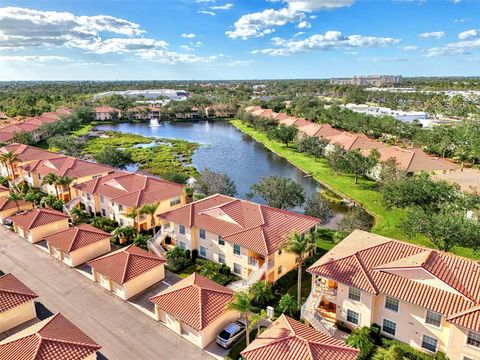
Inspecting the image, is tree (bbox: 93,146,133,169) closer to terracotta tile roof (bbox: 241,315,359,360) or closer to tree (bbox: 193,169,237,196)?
tree (bbox: 193,169,237,196)

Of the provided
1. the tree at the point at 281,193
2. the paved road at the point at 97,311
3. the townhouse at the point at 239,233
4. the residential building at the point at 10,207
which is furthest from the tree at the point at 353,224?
the residential building at the point at 10,207

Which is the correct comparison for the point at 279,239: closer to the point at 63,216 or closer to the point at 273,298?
the point at 273,298

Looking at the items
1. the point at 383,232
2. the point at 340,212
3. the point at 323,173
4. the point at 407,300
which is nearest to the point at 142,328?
the point at 407,300

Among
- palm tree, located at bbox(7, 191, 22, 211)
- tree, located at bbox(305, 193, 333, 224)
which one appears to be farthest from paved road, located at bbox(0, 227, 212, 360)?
tree, located at bbox(305, 193, 333, 224)

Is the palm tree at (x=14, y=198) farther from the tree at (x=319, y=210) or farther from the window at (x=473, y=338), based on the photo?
the window at (x=473, y=338)

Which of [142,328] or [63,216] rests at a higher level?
[63,216]

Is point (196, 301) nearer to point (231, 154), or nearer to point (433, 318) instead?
point (433, 318)
